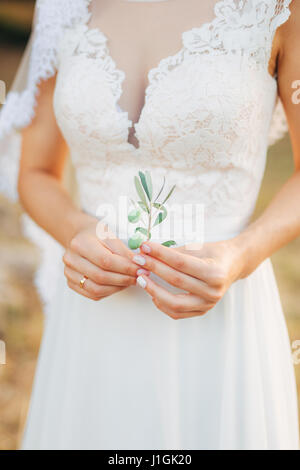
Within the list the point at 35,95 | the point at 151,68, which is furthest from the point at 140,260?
the point at 35,95

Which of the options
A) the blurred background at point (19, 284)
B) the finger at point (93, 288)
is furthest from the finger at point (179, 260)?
the blurred background at point (19, 284)

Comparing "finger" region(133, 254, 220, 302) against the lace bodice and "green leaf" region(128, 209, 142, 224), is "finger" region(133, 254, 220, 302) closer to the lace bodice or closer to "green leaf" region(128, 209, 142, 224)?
"green leaf" region(128, 209, 142, 224)

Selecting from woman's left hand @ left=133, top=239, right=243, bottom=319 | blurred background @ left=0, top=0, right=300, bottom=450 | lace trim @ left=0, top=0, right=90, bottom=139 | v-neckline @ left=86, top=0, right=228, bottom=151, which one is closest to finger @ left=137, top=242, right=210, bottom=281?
woman's left hand @ left=133, top=239, right=243, bottom=319

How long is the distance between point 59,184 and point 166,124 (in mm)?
403

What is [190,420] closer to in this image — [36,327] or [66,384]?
[66,384]

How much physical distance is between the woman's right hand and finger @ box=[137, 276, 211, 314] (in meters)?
0.04

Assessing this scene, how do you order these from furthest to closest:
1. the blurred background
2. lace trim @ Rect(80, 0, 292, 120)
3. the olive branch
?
the blurred background < lace trim @ Rect(80, 0, 292, 120) < the olive branch

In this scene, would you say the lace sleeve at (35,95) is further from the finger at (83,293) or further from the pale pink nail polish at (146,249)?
the pale pink nail polish at (146,249)

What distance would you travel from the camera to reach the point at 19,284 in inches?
116

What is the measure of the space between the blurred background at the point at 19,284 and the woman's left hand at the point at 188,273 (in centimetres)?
101

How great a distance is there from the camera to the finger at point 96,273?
76 centimetres

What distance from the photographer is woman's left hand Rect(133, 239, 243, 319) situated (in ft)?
2.28

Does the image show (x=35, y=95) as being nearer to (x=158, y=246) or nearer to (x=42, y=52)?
(x=42, y=52)
